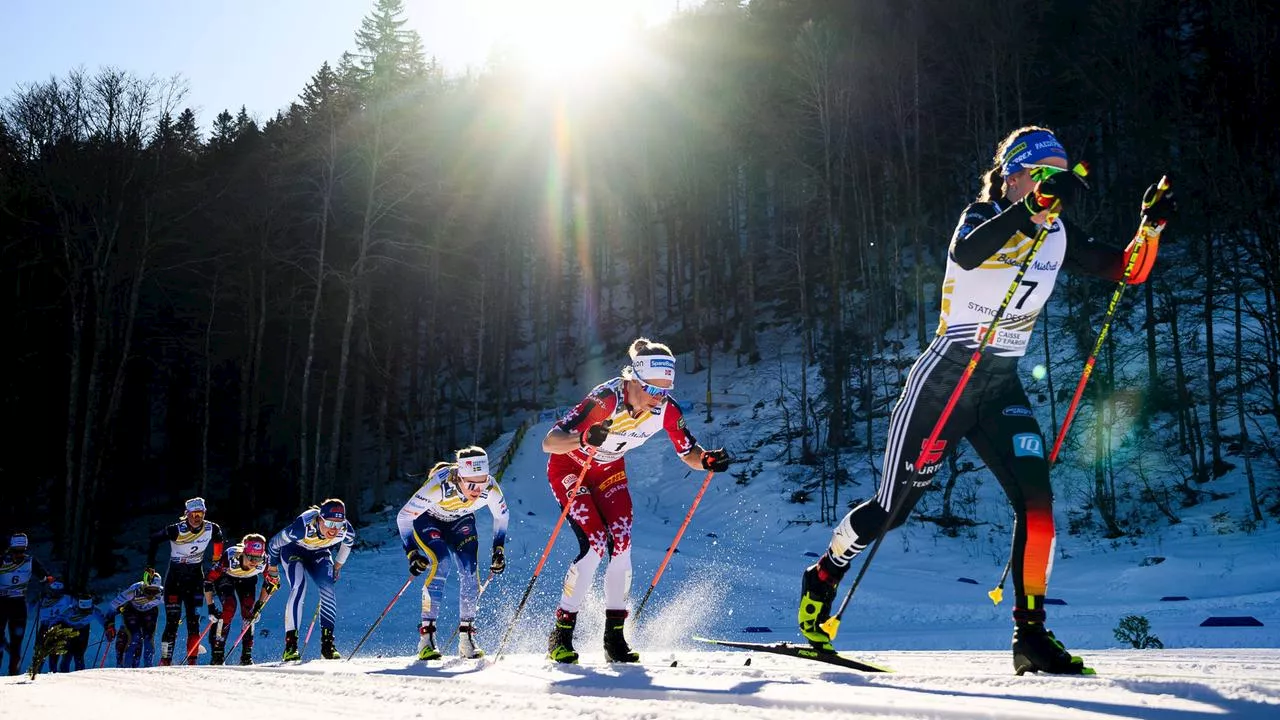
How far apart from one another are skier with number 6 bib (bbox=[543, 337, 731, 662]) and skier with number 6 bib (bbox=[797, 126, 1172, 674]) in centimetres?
188

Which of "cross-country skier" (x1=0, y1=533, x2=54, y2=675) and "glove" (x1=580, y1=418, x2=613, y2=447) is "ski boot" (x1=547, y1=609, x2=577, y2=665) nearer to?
"glove" (x1=580, y1=418, x2=613, y2=447)

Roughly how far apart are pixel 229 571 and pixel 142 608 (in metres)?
1.87

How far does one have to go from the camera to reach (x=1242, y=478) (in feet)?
59.6

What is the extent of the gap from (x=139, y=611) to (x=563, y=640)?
35.0ft

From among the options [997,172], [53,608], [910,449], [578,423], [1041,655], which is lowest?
[53,608]

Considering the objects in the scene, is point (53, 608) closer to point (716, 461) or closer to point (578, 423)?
point (578, 423)

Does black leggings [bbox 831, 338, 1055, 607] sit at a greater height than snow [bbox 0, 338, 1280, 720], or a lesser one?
greater

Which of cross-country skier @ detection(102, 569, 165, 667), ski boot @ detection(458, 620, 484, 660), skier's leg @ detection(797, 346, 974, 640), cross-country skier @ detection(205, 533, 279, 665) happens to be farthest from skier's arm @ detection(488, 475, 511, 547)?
cross-country skier @ detection(102, 569, 165, 667)

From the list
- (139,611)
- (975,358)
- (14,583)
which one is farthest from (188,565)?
(975,358)

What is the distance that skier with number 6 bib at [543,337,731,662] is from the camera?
622cm

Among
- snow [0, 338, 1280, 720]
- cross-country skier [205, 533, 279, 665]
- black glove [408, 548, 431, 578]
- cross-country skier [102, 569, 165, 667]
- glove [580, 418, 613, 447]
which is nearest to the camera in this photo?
snow [0, 338, 1280, 720]

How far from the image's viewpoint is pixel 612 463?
6.70 meters

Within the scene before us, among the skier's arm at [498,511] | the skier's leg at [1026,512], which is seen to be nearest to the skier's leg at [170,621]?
the skier's arm at [498,511]

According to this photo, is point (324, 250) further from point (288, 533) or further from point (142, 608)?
point (288, 533)
